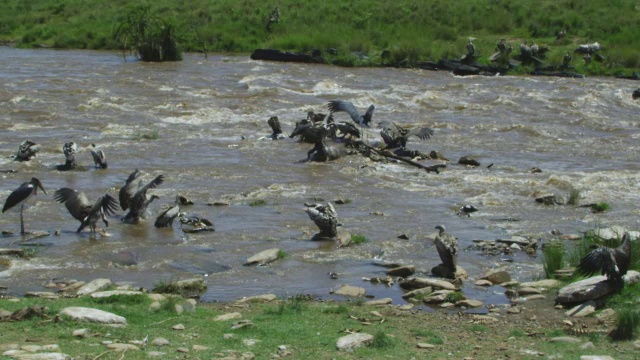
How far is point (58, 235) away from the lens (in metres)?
12.4

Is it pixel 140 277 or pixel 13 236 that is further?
pixel 13 236

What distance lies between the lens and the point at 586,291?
381 inches

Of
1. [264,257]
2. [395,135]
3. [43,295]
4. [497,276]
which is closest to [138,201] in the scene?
[264,257]

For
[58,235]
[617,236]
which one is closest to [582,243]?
[617,236]

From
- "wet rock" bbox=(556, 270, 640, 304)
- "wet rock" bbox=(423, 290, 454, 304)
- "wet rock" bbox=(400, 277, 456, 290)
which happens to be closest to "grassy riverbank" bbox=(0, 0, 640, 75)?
"wet rock" bbox=(400, 277, 456, 290)

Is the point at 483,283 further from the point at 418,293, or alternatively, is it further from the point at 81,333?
the point at 81,333

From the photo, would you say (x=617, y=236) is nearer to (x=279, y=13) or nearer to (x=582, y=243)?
(x=582, y=243)

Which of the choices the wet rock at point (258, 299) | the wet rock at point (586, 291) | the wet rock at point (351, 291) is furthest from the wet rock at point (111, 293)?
the wet rock at point (586, 291)

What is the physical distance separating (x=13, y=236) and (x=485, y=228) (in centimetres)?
617

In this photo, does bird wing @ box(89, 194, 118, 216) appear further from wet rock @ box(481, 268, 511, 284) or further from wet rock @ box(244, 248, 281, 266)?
wet rock @ box(481, 268, 511, 284)

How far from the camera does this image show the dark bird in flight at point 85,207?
40.6 feet

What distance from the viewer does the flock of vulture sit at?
9.69m

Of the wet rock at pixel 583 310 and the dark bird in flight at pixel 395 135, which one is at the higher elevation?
the wet rock at pixel 583 310

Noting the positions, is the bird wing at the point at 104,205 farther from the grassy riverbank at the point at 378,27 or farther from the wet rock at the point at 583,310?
the grassy riverbank at the point at 378,27
